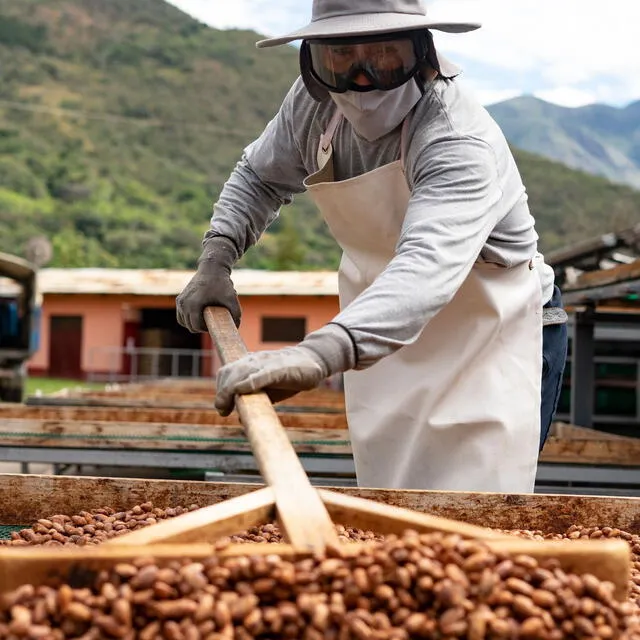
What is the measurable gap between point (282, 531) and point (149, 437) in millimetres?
3305

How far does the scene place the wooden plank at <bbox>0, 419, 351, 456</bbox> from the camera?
173 inches

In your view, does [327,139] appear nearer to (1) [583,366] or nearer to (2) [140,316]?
(1) [583,366]

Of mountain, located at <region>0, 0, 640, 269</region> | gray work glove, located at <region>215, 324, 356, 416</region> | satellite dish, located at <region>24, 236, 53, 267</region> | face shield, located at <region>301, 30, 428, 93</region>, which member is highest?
mountain, located at <region>0, 0, 640, 269</region>

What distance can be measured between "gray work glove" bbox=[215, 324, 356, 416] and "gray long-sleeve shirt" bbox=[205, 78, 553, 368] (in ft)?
0.12

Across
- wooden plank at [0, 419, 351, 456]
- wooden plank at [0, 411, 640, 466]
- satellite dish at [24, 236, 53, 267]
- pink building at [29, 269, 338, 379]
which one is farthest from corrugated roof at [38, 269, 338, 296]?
wooden plank at [0, 419, 351, 456]

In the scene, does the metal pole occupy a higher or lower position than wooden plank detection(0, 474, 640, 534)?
higher

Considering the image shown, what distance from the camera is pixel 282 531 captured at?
1532 millimetres

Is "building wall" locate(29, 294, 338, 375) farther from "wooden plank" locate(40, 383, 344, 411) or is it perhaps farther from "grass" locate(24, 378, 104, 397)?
"wooden plank" locate(40, 383, 344, 411)

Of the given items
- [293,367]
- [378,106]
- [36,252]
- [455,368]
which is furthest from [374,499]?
[36,252]

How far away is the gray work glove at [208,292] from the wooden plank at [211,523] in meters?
1.18

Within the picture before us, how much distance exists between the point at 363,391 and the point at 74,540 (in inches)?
37.3

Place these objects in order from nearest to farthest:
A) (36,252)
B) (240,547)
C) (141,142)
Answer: (240,547) < (36,252) < (141,142)

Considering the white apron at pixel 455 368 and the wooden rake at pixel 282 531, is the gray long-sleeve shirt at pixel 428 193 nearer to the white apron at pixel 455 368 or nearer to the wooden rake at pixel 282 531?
the white apron at pixel 455 368

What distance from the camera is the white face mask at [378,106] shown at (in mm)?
2232
